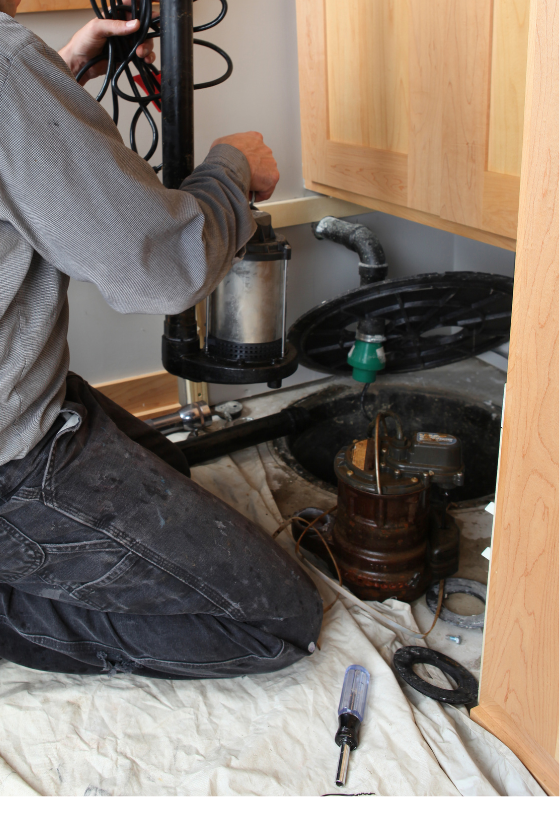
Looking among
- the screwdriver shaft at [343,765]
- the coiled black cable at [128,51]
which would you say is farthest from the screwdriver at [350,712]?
the coiled black cable at [128,51]

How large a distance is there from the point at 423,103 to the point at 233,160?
463 millimetres

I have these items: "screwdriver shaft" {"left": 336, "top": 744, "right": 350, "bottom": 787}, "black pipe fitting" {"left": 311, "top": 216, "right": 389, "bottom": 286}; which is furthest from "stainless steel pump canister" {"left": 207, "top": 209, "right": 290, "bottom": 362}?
"screwdriver shaft" {"left": 336, "top": 744, "right": 350, "bottom": 787}

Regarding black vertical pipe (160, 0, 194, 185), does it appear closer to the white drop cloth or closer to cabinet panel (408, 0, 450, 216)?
cabinet panel (408, 0, 450, 216)

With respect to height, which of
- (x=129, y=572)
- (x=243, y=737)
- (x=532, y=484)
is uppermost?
(x=532, y=484)

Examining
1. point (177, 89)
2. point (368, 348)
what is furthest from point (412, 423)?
point (177, 89)

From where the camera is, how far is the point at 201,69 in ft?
5.96

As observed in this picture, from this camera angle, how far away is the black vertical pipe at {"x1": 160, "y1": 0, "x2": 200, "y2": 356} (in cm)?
123

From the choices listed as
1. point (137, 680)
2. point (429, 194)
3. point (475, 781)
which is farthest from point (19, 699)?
point (429, 194)

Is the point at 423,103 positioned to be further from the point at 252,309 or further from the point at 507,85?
the point at 252,309

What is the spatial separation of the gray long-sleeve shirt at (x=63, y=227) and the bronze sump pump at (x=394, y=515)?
0.51 m

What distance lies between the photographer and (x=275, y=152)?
2.00 m

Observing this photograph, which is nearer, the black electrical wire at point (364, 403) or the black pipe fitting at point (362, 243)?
the black pipe fitting at point (362, 243)

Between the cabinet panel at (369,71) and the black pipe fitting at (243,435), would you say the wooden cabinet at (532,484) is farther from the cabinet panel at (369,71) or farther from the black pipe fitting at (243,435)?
the black pipe fitting at (243,435)

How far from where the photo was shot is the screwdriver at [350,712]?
1044 mm
